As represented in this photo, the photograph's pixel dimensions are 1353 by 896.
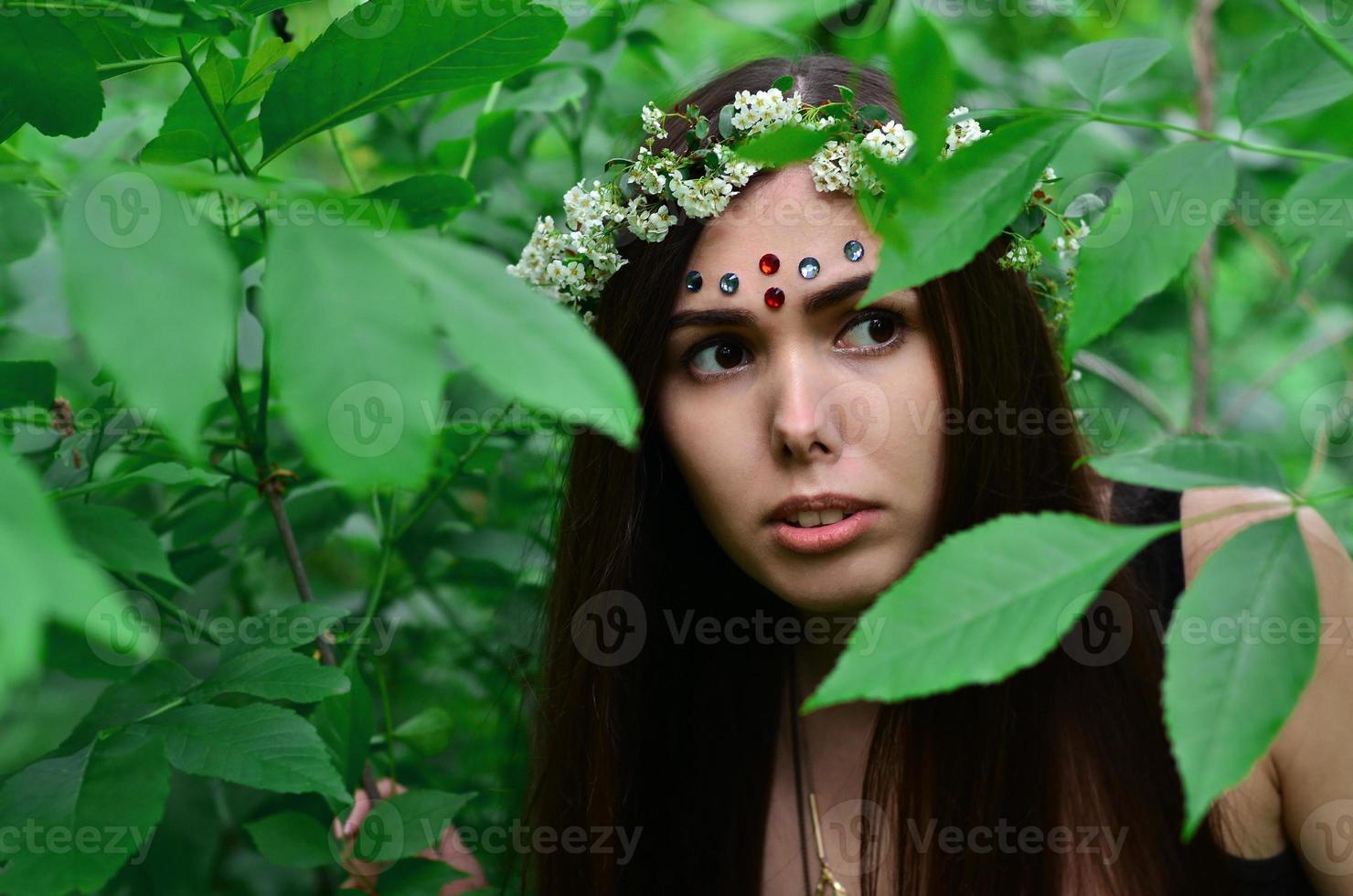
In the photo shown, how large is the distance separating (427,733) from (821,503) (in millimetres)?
592

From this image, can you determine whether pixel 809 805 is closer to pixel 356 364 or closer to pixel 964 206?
pixel 964 206

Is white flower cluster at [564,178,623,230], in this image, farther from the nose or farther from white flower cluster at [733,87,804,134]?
the nose

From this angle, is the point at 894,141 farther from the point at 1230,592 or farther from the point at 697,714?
the point at 697,714

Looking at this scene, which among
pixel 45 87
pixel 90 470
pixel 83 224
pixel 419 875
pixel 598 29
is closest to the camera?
pixel 83 224

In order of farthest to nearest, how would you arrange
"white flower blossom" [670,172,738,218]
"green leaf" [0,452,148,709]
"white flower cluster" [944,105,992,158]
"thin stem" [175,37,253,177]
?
"white flower blossom" [670,172,738,218]
"white flower cluster" [944,105,992,158]
"thin stem" [175,37,253,177]
"green leaf" [0,452,148,709]

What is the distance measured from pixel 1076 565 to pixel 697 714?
112cm

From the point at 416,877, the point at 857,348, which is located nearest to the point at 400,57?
the point at 857,348

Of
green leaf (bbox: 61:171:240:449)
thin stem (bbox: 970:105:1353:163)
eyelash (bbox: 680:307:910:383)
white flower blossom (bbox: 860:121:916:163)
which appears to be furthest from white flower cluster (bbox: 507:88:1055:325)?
green leaf (bbox: 61:171:240:449)

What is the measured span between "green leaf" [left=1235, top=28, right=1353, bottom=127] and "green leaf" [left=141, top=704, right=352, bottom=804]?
0.74m

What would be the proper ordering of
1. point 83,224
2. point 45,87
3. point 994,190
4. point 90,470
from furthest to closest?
point 90,470, point 45,87, point 994,190, point 83,224

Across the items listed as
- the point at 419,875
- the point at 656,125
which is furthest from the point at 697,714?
the point at 656,125

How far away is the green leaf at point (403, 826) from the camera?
1.13m

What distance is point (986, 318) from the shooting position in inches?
48.8

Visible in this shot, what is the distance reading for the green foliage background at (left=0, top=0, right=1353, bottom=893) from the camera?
42cm
